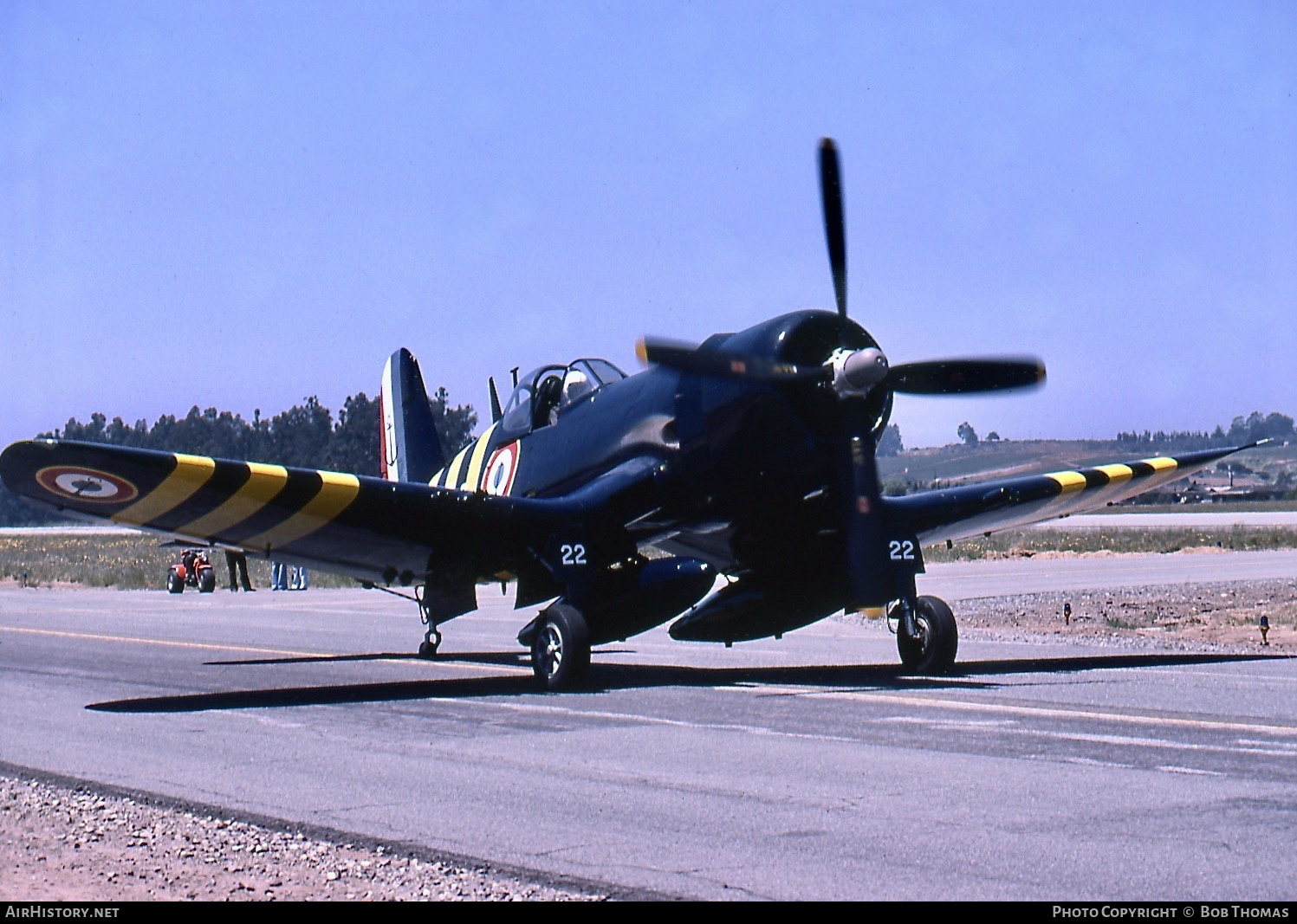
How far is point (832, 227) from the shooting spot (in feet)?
42.4

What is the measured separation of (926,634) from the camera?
1419 centimetres

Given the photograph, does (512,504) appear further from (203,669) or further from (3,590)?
(3,590)

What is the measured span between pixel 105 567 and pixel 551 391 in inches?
1972

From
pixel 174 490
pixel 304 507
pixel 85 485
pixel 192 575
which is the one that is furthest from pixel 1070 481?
pixel 192 575

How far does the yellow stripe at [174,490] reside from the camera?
1222 centimetres

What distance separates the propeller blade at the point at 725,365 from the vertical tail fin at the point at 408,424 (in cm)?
893

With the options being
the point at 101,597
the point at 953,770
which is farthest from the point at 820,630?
the point at 101,597

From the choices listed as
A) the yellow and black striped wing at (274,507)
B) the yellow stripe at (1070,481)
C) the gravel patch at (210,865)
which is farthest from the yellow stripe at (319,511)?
the yellow stripe at (1070,481)

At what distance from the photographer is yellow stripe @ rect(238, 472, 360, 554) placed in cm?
1310

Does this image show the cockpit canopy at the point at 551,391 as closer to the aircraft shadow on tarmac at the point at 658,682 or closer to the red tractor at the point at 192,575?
the aircraft shadow on tarmac at the point at 658,682

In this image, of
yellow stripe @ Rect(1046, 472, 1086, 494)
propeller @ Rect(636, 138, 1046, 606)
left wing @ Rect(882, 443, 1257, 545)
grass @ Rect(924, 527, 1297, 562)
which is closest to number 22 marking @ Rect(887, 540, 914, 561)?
propeller @ Rect(636, 138, 1046, 606)

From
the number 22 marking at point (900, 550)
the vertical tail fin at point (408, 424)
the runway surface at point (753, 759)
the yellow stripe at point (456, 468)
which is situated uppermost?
the vertical tail fin at point (408, 424)
